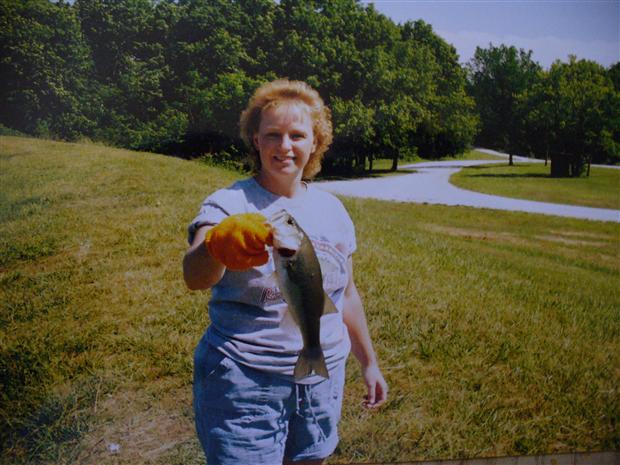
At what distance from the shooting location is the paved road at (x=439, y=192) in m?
2.29

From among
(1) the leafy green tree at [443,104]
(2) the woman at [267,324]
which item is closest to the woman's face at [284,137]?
(2) the woman at [267,324]

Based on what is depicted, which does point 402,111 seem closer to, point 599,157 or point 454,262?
point 454,262

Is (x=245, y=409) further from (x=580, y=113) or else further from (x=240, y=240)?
(x=580, y=113)

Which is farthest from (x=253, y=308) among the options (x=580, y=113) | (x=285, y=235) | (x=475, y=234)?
(x=580, y=113)

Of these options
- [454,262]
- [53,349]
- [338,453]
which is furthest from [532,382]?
[53,349]

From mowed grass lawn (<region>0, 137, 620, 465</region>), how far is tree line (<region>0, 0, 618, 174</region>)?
0.14 meters

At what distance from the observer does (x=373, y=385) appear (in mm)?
1588

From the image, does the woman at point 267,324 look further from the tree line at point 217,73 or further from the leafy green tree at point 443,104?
the leafy green tree at point 443,104

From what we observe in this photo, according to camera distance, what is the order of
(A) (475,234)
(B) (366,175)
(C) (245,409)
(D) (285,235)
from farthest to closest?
(A) (475,234), (B) (366,175), (C) (245,409), (D) (285,235)

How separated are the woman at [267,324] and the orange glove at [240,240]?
83 millimetres

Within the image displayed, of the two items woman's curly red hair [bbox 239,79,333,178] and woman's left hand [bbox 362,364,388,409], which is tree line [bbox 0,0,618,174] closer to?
woman's curly red hair [bbox 239,79,333,178]

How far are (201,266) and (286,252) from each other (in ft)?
0.79

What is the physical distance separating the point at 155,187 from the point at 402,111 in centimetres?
113

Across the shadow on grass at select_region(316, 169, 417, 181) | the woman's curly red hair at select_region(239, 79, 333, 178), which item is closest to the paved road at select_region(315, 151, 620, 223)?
the shadow on grass at select_region(316, 169, 417, 181)
